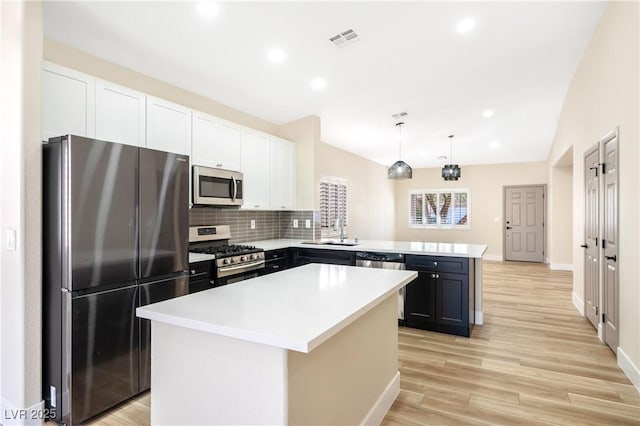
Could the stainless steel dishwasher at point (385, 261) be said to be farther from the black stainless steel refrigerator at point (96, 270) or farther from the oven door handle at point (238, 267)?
the black stainless steel refrigerator at point (96, 270)

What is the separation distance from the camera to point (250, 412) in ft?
4.62

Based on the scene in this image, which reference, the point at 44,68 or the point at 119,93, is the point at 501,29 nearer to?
the point at 119,93

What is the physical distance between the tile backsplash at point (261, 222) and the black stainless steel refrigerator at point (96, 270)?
146cm

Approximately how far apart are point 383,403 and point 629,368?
206 cm

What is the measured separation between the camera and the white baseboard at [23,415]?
2.17 meters

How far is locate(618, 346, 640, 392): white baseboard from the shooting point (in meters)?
2.63

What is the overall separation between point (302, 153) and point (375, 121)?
1.44 m

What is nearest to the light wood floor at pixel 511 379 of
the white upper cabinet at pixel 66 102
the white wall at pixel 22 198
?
the white wall at pixel 22 198

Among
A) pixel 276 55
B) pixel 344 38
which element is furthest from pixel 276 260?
pixel 344 38

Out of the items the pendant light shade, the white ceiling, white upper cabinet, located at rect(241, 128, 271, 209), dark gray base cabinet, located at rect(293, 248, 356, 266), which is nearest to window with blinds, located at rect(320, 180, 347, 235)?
the white ceiling

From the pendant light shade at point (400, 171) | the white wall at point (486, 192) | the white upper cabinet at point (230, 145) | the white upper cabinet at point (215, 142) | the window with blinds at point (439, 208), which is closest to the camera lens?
the white upper cabinet at point (215, 142)

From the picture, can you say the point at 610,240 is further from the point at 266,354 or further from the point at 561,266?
the point at 561,266

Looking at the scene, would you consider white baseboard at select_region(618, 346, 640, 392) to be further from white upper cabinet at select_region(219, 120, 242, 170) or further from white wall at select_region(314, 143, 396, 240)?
white wall at select_region(314, 143, 396, 240)

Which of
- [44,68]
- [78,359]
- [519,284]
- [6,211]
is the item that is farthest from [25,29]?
[519,284]
